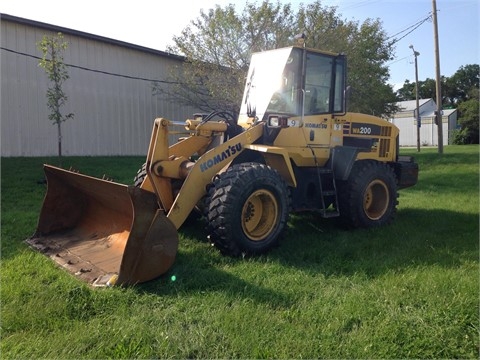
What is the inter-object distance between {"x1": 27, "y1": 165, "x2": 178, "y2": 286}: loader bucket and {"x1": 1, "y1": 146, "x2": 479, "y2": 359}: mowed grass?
189 millimetres

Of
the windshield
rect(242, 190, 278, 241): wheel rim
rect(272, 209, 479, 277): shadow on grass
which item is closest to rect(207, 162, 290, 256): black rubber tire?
rect(242, 190, 278, 241): wheel rim

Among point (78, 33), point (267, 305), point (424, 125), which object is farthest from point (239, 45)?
point (424, 125)

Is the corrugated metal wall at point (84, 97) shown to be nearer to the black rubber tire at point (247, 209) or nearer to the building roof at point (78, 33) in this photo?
the building roof at point (78, 33)

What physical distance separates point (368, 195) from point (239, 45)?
10856 mm

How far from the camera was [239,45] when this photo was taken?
1661cm

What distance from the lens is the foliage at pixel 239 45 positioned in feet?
53.6

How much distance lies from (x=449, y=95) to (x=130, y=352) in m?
79.0

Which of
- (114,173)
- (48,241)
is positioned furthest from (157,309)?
(114,173)

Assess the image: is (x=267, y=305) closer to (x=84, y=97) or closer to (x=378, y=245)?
(x=378, y=245)

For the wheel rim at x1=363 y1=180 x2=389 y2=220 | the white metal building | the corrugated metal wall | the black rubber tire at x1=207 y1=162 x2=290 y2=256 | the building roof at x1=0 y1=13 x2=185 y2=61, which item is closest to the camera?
Result: the black rubber tire at x1=207 y1=162 x2=290 y2=256

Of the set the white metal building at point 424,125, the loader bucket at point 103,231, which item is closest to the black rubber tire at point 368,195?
the loader bucket at point 103,231

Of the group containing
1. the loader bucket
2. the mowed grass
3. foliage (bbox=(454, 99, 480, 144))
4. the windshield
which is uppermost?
foliage (bbox=(454, 99, 480, 144))

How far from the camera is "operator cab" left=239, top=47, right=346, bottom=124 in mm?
6379

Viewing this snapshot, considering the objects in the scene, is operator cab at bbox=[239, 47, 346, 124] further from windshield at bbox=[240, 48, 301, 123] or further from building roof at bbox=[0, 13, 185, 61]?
building roof at bbox=[0, 13, 185, 61]
